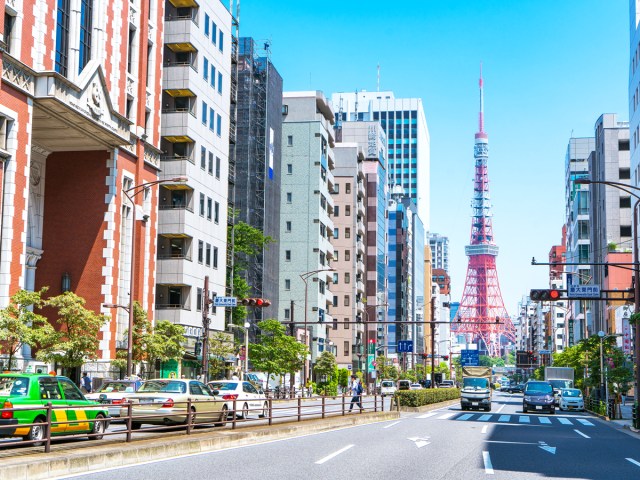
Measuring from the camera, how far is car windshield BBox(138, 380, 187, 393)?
1088 inches

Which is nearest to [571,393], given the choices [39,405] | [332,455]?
[332,455]

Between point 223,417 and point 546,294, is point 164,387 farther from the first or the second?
point 546,294

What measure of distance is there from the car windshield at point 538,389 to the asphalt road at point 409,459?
991 inches

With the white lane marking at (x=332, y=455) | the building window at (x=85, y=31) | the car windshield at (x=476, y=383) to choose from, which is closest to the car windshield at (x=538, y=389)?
the car windshield at (x=476, y=383)

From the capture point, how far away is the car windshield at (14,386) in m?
19.9

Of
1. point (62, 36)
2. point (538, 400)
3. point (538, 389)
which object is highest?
point (62, 36)

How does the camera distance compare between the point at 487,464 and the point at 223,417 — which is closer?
the point at 487,464

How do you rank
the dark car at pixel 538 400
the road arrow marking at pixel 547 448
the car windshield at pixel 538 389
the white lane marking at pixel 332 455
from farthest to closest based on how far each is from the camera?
the car windshield at pixel 538 389
the dark car at pixel 538 400
the road arrow marking at pixel 547 448
the white lane marking at pixel 332 455

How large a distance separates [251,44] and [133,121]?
127 feet

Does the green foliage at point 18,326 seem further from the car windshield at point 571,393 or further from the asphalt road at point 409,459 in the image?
the car windshield at point 571,393

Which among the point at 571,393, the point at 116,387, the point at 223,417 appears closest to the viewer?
the point at 223,417

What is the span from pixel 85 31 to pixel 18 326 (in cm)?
1919

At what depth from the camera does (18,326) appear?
34.3 metres

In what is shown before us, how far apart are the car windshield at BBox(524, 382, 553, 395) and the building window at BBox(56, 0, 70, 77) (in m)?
33.6
